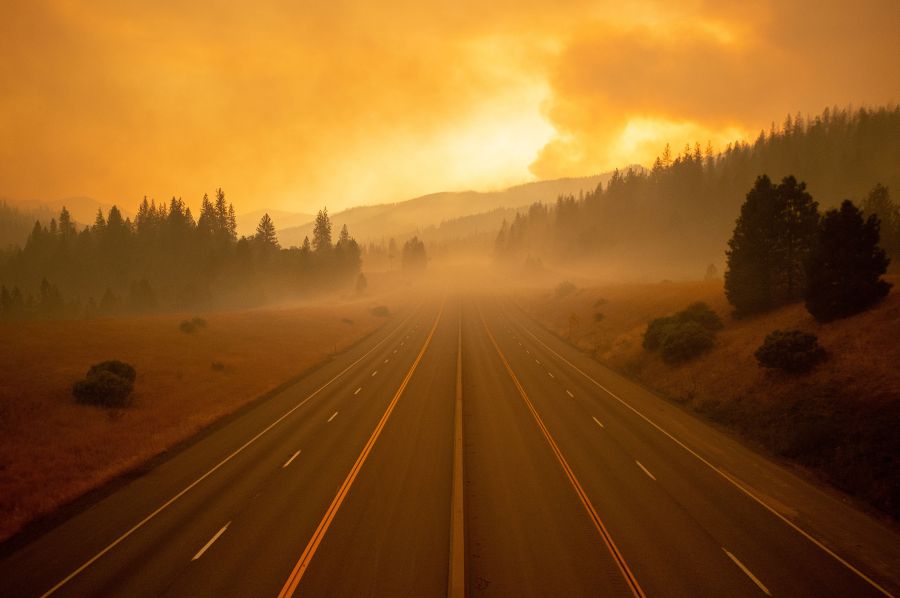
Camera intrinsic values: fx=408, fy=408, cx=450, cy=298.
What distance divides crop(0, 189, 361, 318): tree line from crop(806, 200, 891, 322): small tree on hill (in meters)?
91.9

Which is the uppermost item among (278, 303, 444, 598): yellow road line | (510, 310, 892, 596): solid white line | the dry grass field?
the dry grass field

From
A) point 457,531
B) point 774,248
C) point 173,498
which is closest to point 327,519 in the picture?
point 457,531

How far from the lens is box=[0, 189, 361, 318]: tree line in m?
89.8

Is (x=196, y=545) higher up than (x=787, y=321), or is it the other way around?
(x=787, y=321)

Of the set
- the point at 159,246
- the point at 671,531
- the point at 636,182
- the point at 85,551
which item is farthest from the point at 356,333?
the point at 636,182

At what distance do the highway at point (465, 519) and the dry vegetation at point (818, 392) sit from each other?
146cm

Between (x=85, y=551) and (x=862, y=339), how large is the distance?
3372 centimetres

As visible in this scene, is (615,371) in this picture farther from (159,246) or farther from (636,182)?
(636,182)

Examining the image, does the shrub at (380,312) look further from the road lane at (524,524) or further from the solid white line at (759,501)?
the road lane at (524,524)

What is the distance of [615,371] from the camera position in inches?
1358

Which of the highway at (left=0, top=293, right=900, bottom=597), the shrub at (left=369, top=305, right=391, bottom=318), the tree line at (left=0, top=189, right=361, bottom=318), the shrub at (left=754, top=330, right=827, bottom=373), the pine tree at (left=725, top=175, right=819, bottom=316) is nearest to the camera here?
the highway at (left=0, top=293, right=900, bottom=597)

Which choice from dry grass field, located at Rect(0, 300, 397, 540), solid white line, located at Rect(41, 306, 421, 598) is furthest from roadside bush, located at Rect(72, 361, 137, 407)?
solid white line, located at Rect(41, 306, 421, 598)

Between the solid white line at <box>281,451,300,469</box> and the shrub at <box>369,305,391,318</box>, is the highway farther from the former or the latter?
the shrub at <box>369,305,391,318</box>

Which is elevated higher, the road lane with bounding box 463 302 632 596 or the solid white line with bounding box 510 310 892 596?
the road lane with bounding box 463 302 632 596
